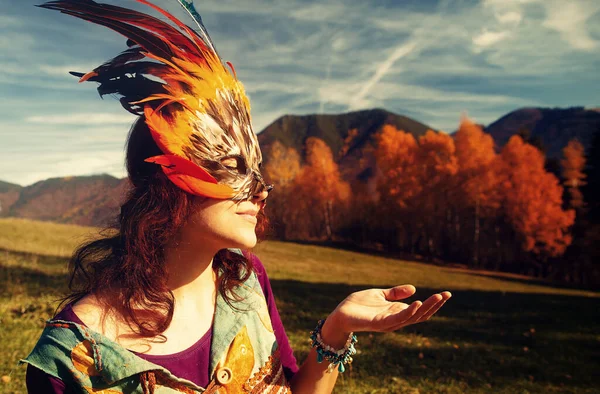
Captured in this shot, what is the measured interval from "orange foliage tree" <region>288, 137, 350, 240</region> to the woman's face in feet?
132

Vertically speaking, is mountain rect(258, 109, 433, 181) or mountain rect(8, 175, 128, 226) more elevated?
mountain rect(258, 109, 433, 181)

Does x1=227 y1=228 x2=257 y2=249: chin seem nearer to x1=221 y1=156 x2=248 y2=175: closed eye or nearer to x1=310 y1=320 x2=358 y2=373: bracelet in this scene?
x1=221 y1=156 x2=248 y2=175: closed eye

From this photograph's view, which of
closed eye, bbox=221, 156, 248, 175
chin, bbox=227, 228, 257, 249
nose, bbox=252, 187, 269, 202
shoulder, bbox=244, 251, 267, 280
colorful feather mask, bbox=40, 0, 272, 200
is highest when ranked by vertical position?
colorful feather mask, bbox=40, 0, 272, 200

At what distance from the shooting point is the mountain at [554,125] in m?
110

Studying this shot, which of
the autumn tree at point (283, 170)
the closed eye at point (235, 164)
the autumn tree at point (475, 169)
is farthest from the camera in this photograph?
the autumn tree at point (283, 170)

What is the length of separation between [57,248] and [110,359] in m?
14.1

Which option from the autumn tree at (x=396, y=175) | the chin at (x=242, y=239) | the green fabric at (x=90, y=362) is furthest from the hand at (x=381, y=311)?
the autumn tree at (x=396, y=175)

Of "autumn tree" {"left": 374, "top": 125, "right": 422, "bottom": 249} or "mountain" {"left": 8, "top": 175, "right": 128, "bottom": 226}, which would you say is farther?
"autumn tree" {"left": 374, "top": 125, "right": 422, "bottom": 249}

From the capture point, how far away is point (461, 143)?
110ft

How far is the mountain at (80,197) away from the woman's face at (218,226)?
1.59ft

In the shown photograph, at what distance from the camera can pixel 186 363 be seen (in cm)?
186

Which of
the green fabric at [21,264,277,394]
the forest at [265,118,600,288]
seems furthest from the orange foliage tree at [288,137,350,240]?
the green fabric at [21,264,277,394]

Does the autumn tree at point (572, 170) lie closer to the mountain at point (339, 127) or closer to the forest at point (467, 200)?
the forest at point (467, 200)

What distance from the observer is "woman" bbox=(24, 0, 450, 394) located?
1.69m
